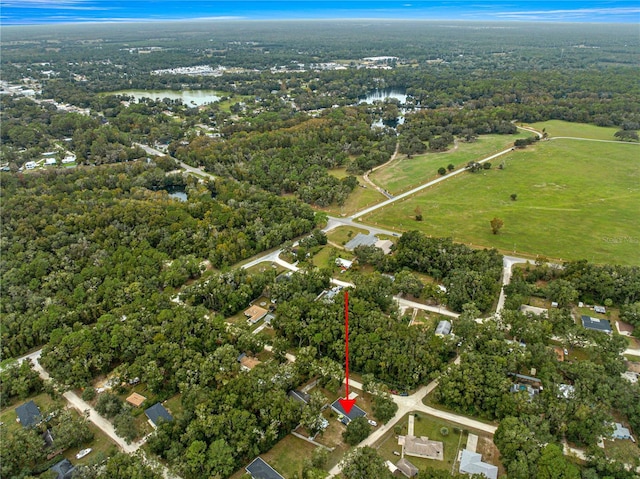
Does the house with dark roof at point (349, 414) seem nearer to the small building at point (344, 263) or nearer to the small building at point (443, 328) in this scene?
the small building at point (443, 328)

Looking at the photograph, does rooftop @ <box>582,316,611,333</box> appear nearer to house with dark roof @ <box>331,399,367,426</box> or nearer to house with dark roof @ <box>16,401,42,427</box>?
house with dark roof @ <box>331,399,367,426</box>

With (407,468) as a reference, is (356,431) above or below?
above

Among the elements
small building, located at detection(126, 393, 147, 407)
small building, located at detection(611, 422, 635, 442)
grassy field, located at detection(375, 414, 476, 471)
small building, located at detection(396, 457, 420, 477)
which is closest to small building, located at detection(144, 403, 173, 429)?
small building, located at detection(126, 393, 147, 407)

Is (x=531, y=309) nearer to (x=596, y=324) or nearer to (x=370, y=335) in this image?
(x=596, y=324)

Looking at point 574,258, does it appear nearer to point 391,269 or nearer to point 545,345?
point 545,345

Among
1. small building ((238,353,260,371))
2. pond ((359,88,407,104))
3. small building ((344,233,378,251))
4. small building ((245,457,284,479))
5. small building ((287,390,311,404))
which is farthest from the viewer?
pond ((359,88,407,104))

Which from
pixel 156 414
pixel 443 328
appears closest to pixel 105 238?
pixel 156 414
